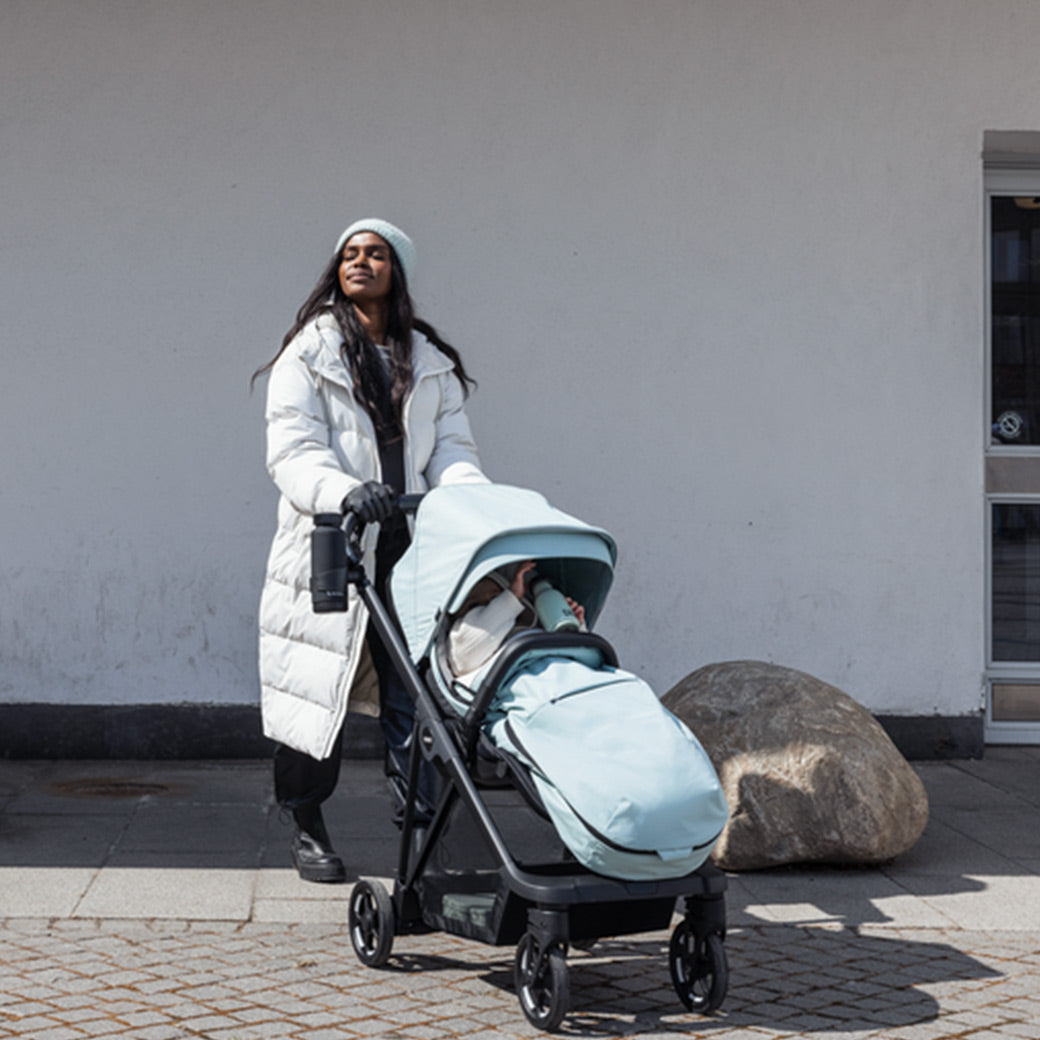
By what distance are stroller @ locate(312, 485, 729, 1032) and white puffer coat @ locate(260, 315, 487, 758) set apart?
50 centimetres

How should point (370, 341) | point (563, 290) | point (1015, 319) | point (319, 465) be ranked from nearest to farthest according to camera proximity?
point (319, 465), point (370, 341), point (563, 290), point (1015, 319)

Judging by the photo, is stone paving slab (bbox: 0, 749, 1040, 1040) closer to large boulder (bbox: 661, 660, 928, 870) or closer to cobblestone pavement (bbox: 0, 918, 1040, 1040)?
cobblestone pavement (bbox: 0, 918, 1040, 1040)

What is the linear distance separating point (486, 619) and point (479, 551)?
0.20 meters

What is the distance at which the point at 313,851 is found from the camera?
4949 mm

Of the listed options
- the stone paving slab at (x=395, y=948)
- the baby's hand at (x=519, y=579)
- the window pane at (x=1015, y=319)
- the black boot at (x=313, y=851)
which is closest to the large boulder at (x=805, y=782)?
the stone paving slab at (x=395, y=948)

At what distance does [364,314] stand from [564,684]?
5.85 feet

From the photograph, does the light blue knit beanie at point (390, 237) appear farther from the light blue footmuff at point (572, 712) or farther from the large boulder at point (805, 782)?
the large boulder at point (805, 782)

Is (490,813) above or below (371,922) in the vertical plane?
above

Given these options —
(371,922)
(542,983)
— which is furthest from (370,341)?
(542,983)

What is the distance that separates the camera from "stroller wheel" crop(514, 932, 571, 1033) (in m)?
3.41

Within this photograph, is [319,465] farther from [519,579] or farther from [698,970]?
[698,970]

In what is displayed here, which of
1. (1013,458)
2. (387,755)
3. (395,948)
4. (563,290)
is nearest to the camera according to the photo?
(395,948)

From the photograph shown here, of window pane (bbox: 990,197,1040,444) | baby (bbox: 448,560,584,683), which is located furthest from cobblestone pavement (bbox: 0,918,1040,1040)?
window pane (bbox: 990,197,1040,444)

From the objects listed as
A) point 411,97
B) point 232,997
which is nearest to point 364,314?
point 232,997
